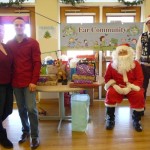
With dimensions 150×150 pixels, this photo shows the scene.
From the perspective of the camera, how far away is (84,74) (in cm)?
284

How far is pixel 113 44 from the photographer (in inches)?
154

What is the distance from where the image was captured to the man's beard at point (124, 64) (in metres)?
3.11

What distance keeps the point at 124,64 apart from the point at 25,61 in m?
1.32

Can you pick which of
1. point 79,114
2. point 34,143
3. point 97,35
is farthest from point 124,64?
point 34,143

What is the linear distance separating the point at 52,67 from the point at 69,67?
0.72 feet

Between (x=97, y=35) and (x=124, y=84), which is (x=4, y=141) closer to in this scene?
(x=124, y=84)

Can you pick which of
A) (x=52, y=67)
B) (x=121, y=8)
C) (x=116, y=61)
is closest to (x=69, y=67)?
(x=52, y=67)

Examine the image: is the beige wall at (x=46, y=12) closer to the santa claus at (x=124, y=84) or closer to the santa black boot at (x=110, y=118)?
the santa claus at (x=124, y=84)

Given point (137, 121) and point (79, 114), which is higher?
point (79, 114)

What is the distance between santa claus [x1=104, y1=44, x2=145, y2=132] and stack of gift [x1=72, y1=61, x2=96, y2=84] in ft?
1.35

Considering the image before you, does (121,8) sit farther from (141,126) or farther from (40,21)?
(141,126)

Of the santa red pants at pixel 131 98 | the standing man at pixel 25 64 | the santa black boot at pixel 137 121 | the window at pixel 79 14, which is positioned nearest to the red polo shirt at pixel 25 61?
the standing man at pixel 25 64

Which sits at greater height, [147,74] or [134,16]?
[134,16]

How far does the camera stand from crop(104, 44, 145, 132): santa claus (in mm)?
3063
